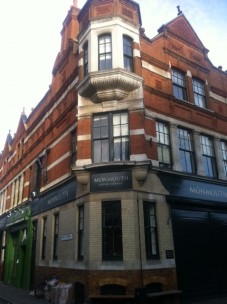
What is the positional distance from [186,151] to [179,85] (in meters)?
3.88

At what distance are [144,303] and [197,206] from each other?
539 cm

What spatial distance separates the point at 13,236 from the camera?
2273cm

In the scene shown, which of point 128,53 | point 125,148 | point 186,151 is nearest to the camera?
point 125,148

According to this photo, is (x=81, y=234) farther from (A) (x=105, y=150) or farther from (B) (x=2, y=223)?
(B) (x=2, y=223)

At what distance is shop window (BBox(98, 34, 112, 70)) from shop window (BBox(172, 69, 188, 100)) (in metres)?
4.18

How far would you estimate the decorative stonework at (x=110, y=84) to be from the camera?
510 inches

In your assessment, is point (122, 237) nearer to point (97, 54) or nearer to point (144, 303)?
point (144, 303)

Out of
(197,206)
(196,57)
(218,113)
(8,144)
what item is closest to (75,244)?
(197,206)

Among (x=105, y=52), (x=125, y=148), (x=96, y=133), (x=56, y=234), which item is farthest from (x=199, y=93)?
(x=56, y=234)

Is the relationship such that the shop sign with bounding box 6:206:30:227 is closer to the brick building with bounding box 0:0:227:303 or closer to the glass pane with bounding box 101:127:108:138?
the brick building with bounding box 0:0:227:303

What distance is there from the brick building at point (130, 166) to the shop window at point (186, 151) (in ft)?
0.26

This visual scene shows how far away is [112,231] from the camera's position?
11.5m

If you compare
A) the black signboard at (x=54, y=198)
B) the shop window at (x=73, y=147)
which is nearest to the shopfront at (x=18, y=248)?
the black signboard at (x=54, y=198)

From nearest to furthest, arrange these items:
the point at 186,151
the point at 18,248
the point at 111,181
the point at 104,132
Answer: the point at 111,181 < the point at 104,132 < the point at 186,151 < the point at 18,248
